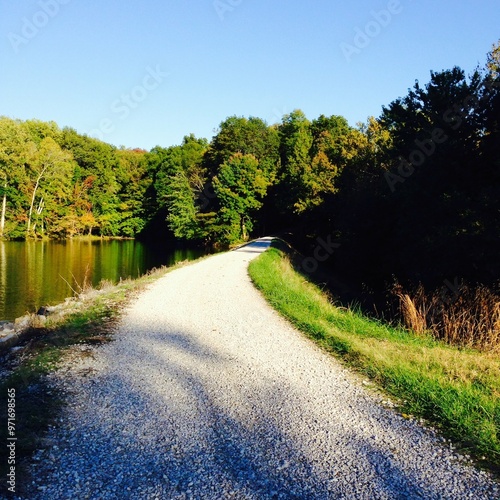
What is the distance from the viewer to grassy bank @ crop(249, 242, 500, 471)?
411 centimetres

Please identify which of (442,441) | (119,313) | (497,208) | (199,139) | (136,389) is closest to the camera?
(442,441)

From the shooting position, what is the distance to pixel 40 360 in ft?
19.0

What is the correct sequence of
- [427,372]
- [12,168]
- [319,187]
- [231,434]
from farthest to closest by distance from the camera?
[12,168] < [319,187] < [427,372] < [231,434]

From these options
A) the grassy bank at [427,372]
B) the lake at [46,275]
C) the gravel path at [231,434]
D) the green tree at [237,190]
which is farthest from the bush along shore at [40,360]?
the green tree at [237,190]

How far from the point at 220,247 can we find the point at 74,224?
908 inches

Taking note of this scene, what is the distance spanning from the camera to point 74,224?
5669 cm

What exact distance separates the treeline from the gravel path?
10.7 m

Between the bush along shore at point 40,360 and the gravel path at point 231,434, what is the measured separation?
0.54ft

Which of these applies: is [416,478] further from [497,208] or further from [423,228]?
[423,228]

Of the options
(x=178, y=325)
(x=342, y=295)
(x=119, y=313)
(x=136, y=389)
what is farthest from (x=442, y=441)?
(x=342, y=295)

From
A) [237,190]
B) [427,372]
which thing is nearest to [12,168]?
[237,190]

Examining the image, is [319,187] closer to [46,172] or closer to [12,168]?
[46,172]

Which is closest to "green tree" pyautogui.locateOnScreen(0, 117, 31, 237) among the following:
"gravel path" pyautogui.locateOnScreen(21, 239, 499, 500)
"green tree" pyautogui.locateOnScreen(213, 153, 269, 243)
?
"green tree" pyautogui.locateOnScreen(213, 153, 269, 243)

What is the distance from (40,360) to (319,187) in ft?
102
